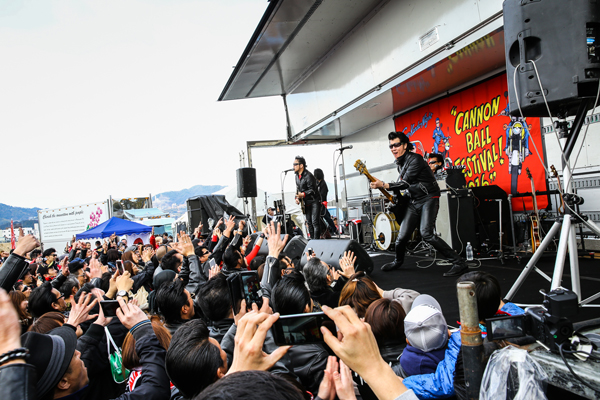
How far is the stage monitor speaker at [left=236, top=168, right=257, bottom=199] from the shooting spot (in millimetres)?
10055

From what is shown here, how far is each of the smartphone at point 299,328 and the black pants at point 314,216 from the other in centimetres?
601

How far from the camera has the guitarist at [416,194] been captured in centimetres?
480

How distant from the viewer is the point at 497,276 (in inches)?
164

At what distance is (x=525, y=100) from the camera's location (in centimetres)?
219

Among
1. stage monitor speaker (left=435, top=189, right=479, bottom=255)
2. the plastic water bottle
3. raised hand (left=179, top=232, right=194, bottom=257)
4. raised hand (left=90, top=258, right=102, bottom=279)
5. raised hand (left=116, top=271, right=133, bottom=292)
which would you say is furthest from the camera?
stage monitor speaker (left=435, top=189, right=479, bottom=255)

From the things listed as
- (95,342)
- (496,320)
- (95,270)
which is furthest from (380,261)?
(496,320)

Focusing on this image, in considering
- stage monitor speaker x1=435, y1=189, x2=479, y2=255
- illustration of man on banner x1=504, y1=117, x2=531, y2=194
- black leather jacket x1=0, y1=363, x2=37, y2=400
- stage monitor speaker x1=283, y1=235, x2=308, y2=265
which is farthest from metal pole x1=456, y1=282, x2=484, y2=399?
illustration of man on banner x1=504, y1=117, x2=531, y2=194

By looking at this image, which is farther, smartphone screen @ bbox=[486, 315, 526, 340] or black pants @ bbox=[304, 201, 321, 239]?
black pants @ bbox=[304, 201, 321, 239]

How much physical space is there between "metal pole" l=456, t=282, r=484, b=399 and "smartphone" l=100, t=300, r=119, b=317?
1822 millimetres

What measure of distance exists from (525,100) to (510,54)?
1.02 feet

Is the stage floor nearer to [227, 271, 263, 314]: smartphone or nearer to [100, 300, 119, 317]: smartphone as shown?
[227, 271, 263, 314]: smartphone

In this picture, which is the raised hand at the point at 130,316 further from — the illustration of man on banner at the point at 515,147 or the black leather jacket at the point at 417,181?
the illustration of man on banner at the point at 515,147

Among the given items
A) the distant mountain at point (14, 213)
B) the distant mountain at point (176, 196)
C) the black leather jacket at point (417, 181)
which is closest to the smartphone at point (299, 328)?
the black leather jacket at point (417, 181)

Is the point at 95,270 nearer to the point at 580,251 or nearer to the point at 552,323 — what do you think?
the point at 552,323
